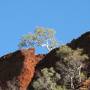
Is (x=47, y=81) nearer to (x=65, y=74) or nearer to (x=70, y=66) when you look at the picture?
(x=65, y=74)

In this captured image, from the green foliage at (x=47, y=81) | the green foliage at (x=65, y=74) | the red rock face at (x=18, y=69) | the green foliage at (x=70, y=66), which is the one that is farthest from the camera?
the red rock face at (x=18, y=69)

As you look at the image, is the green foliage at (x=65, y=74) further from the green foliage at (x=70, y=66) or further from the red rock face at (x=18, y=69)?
the red rock face at (x=18, y=69)

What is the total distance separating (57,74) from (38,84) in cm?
260

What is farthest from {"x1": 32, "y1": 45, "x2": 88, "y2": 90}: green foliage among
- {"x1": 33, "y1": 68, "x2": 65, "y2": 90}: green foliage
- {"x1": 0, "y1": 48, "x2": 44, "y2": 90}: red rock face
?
{"x1": 0, "y1": 48, "x2": 44, "y2": 90}: red rock face

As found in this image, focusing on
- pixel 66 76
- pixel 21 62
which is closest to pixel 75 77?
pixel 66 76

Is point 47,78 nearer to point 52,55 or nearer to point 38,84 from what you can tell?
point 38,84

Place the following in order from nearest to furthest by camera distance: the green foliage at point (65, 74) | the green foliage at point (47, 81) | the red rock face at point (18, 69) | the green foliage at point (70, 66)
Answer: the green foliage at point (47, 81)
the green foliage at point (65, 74)
the green foliage at point (70, 66)
the red rock face at point (18, 69)

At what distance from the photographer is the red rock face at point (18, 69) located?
8594 cm

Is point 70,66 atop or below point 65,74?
atop

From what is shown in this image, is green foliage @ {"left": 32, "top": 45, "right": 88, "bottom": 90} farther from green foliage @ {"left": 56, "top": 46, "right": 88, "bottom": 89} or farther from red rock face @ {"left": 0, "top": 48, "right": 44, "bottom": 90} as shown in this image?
red rock face @ {"left": 0, "top": 48, "right": 44, "bottom": 90}

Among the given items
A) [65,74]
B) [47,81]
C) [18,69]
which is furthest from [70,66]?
[18,69]

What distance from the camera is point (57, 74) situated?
7338 centimetres

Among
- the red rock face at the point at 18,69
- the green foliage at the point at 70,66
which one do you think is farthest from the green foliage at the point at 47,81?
the red rock face at the point at 18,69

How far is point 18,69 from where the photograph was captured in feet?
290
